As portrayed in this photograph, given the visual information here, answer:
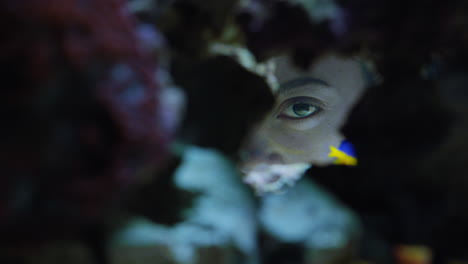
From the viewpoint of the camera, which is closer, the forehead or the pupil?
the pupil

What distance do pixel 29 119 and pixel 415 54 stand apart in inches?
68.4

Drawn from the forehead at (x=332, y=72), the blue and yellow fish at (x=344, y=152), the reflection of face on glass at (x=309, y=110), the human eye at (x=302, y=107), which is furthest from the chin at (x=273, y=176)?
the forehead at (x=332, y=72)

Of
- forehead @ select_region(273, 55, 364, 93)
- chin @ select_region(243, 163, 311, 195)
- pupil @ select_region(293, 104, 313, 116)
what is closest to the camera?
pupil @ select_region(293, 104, 313, 116)

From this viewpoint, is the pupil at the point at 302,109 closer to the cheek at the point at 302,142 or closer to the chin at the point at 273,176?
the cheek at the point at 302,142

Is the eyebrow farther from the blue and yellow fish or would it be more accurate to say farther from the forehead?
the blue and yellow fish

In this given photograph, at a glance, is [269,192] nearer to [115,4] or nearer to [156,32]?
[156,32]

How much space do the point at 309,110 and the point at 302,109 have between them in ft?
Answer: 0.10

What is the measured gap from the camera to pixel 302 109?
146 cm

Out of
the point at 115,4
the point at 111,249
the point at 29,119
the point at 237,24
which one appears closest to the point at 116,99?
the point at 29,119

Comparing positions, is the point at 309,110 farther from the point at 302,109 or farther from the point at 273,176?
the point at 273,176

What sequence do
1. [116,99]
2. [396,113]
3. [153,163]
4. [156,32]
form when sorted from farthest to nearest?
[396,113]
[156,32]
[153,163]
[116,99]

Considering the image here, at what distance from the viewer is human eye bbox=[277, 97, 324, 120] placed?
1457mm

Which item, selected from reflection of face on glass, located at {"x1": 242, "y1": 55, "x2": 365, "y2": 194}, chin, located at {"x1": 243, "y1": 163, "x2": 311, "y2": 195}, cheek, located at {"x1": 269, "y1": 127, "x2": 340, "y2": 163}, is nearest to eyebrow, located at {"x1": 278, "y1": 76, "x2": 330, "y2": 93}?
reflection of face on glass, located at {"x1": 242, "y1": 55, "x2": 365, "y2": 194}

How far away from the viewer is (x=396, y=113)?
73.8 inches
